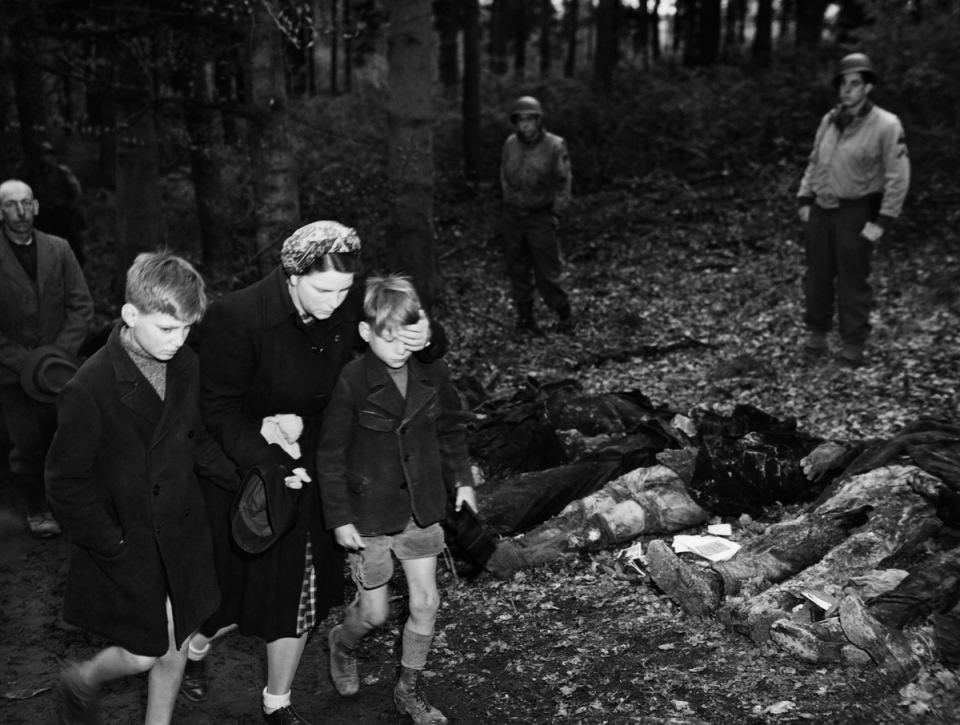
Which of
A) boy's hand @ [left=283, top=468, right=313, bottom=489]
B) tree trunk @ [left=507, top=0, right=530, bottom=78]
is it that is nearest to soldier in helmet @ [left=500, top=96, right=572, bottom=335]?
boy's hand @ [left=283, top=468, right=313, bottom=489]

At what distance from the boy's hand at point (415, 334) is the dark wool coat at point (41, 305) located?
3223 millimetres

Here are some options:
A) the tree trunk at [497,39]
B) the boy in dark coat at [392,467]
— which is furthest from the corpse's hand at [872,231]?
the tree trunk at [497,39]

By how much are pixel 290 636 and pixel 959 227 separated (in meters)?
12.0

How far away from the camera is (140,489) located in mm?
3262

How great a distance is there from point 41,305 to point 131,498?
10.3 feet

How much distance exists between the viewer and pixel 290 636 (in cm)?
371

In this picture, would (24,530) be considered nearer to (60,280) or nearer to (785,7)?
(60,280)

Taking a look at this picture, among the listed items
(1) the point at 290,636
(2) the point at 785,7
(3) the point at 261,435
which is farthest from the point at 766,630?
(2) the point at 785,7

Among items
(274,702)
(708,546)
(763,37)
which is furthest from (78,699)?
(763,37)

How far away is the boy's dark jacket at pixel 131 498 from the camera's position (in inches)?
122

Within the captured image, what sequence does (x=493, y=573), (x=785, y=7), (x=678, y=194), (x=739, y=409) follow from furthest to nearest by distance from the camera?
(x=785, y=7), (x=678, y=194), (x=739, y=409), (x=493, y=573)

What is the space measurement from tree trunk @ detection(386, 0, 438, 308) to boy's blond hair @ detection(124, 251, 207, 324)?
227 inches

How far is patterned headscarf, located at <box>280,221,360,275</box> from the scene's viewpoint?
338 centimetres

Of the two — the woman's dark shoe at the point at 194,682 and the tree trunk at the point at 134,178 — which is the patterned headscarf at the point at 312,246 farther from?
the tree trunk at the point at 134,178
